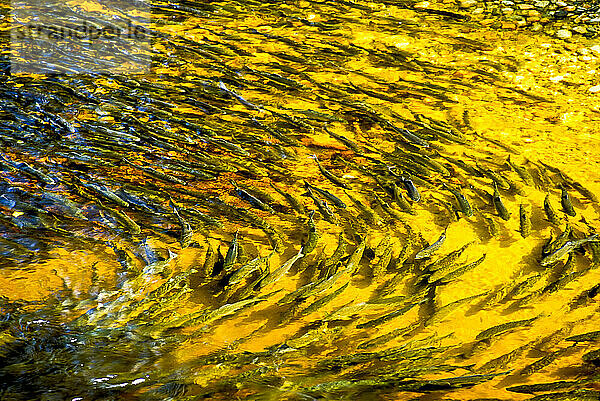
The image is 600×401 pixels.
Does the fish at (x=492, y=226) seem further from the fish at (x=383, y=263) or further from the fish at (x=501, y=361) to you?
the fish at (x=501, y=361)

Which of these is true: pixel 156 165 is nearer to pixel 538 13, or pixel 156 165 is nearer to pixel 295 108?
pixel 295 108

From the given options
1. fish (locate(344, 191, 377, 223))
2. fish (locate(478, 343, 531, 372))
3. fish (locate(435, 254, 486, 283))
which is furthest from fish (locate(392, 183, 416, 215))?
fish (locate(478, 343, 531, 372))

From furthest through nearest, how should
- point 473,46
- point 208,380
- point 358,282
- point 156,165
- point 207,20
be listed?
point 207,20 → point 473,46 → point 156,165 → point 358,282 → point 208,380

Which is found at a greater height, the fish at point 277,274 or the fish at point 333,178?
the fish at point 333,178

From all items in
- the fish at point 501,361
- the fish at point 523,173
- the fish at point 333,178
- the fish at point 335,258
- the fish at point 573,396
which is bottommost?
the fish at point 501,361

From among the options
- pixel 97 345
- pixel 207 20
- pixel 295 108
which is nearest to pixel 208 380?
pixel 97 345

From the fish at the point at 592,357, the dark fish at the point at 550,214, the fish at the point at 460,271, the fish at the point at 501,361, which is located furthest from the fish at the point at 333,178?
the fish at the point at 592,357

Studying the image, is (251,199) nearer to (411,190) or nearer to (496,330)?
Answer: (411,190)

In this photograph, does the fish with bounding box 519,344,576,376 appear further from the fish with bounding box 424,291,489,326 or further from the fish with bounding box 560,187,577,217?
the fish with bounding box 560,187,577,217

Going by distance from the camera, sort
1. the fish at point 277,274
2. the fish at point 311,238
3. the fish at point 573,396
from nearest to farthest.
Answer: the fish at point 573,396, the fish at point 277,274, the fish at point 311,238
